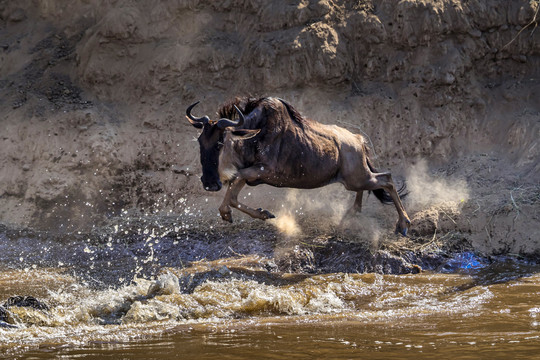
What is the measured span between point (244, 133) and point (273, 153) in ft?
1.79

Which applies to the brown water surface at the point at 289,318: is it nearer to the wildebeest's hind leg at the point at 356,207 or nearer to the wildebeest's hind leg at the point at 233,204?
the wildebeest's hind leg at the point at 233,204

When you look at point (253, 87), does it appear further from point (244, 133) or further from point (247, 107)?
point (244, 133)

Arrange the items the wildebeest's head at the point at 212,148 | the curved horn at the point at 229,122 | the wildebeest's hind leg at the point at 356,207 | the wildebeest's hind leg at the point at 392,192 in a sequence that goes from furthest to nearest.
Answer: the wildebeest's hind leg at the point at 356,207 < the wildebeest's hind leg at the point at 392,192 < the wildebeest's head at the point at 212,148 < the curved horn at the point at 229,122

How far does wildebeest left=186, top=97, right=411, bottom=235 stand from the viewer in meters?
7.55

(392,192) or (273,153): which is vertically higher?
(273,153)

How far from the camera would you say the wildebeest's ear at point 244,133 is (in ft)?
24.4

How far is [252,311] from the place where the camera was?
592 cm

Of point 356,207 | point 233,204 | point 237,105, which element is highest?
point 237,105

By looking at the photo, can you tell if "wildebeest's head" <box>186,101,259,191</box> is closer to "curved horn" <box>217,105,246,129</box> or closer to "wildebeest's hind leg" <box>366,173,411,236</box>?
"curved horn" <box>217,105,246,129</box>

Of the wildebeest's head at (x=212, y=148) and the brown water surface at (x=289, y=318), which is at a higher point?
the wildebeest's head at (x=212, y=148)

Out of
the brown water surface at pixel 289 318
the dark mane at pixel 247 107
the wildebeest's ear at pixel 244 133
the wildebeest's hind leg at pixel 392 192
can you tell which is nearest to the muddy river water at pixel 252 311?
the brown water surface at pixel 289 318

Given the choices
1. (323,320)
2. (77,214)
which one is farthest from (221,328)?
(77,214)

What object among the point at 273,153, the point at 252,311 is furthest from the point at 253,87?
the point at 252,311

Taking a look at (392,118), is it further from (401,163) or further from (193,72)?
(193,72)
